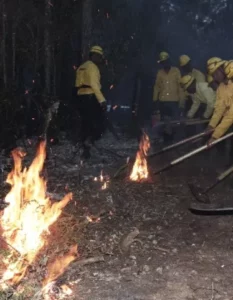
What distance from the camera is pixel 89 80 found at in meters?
8.77

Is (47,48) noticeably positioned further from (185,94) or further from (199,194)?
(199,194)

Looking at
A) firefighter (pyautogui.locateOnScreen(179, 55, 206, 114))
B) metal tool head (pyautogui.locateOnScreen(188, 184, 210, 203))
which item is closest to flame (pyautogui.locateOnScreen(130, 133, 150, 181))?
metal tool head (pyautogui.locateOnScreen(188, 184, 210, 203))

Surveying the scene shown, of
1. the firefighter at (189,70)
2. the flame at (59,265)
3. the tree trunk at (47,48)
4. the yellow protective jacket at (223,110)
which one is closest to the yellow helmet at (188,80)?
the firefighter at (189,70)

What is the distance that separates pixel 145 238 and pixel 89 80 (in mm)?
4531

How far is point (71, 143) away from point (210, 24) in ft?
45.9

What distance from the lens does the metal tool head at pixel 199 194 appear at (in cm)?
648

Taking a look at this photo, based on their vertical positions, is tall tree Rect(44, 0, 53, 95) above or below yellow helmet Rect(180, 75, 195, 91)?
above

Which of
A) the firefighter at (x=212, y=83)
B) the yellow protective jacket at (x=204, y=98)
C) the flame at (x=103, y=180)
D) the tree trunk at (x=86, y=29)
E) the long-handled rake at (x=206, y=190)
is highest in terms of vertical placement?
the tree trunk at (x=86, y=29)

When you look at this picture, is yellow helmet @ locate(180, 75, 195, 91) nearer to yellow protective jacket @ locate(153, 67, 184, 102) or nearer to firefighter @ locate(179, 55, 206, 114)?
firefighter @ locate(179, 55, 206, 114)

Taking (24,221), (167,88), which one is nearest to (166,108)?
(167,88)

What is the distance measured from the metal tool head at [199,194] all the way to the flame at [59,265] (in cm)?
258

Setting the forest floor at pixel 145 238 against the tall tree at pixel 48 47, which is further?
the tall tree at pixel 48 47

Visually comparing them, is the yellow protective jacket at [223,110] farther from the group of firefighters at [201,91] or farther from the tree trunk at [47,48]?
the tree trunk at [47,48]

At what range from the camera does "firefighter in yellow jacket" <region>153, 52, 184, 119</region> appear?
10805mm
